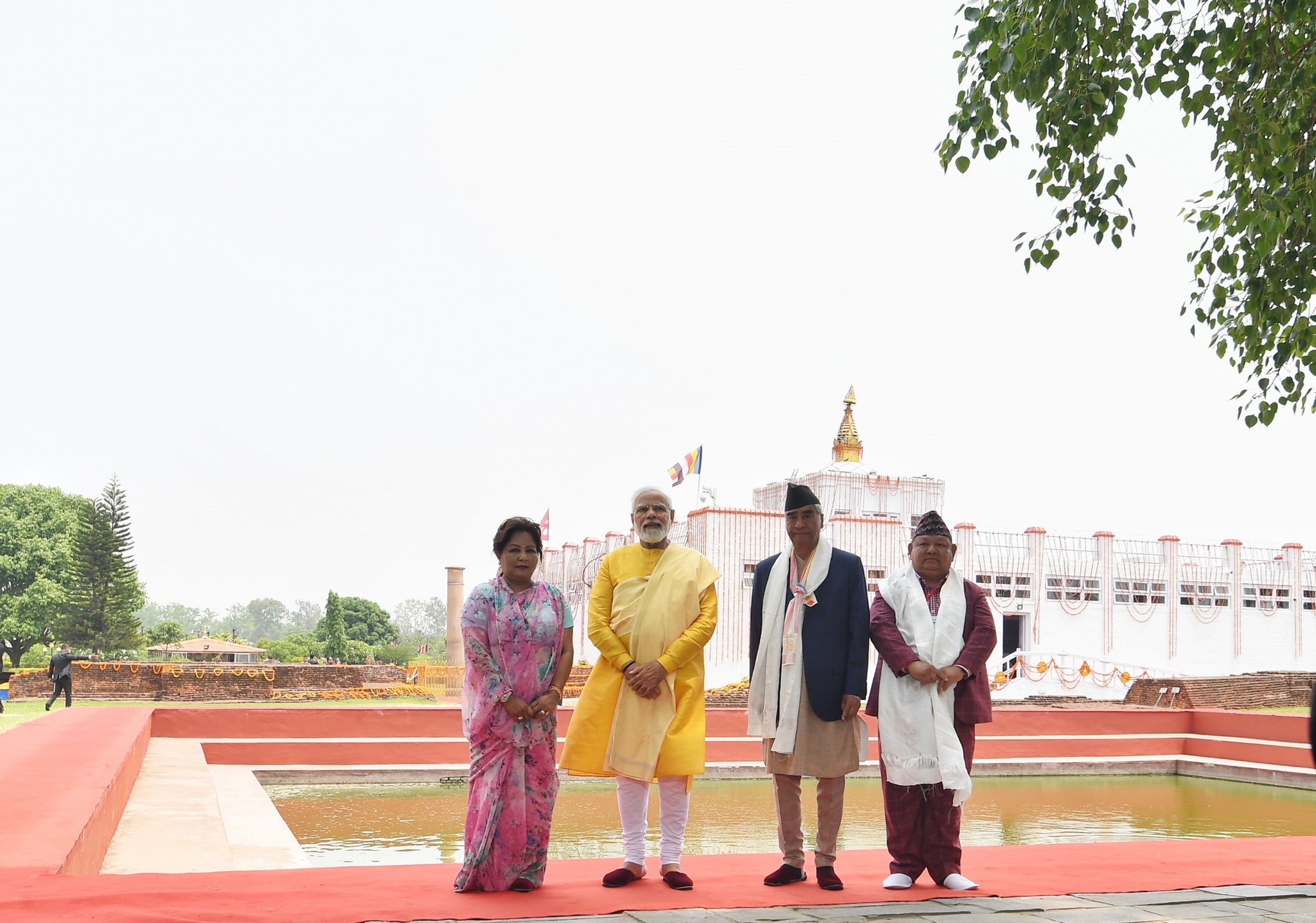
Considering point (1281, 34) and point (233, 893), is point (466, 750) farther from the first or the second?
point (1281, 34)

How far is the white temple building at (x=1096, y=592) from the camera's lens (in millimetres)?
23766

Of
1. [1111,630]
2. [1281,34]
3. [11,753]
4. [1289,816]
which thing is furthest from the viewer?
[1111,630]

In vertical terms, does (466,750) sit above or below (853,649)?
below

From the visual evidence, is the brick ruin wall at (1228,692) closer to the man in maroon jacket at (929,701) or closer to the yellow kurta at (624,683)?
the man in maroon jacket at (929,701)

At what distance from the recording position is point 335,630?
45.1 metres

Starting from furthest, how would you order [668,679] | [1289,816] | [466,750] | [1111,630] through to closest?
[1111,630]
[466,750]
[1289,816]
[668,679]

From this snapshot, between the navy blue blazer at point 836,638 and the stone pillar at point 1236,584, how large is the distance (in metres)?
24.9

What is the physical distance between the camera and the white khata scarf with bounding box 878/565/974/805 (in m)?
4.09

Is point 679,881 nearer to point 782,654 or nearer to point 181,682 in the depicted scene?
Answer: point 782,654

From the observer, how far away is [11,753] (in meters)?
6.69

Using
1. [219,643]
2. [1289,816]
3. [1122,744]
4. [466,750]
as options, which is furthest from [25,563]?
[1289,816]

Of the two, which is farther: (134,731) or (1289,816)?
(1289,816)

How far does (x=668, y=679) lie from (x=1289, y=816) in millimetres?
7869

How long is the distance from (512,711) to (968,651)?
5.42ft
